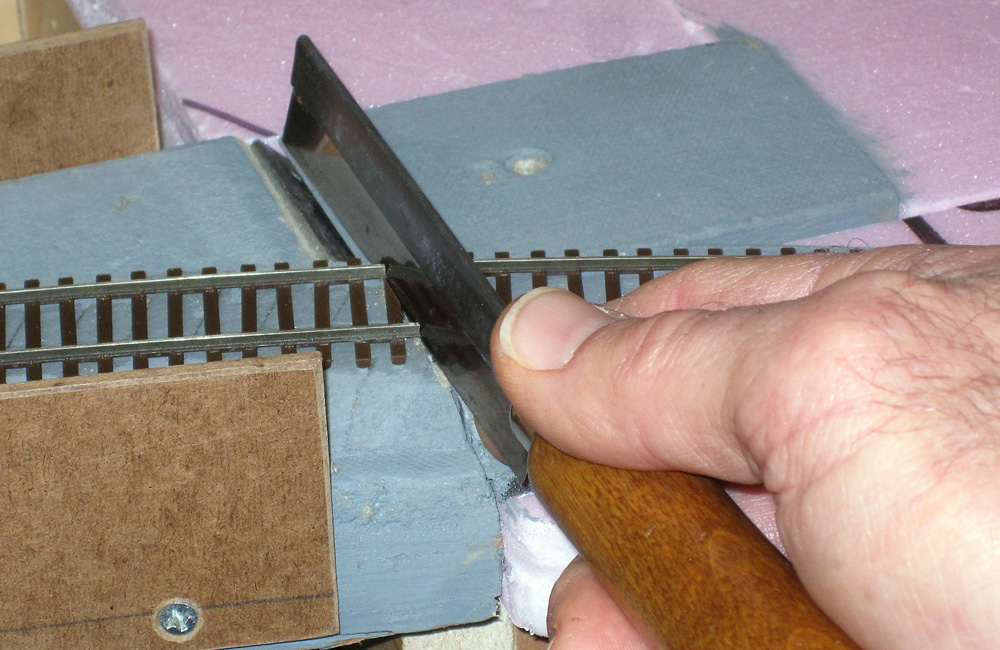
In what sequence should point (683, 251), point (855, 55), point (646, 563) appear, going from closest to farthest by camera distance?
point (646, 563)
point (683, 251)
point (855, 55)

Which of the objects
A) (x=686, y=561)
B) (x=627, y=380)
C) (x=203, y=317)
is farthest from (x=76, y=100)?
(x=686, y=561)

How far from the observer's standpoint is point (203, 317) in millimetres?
2258

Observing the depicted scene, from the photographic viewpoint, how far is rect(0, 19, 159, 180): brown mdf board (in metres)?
2.79

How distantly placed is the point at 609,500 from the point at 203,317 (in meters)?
1.24

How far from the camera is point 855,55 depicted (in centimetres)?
345

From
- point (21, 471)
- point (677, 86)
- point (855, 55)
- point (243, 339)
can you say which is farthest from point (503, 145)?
point (21, 471)

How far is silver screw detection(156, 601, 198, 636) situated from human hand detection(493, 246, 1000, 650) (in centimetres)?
91

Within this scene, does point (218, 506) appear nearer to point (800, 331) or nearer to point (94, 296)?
point (94, 296)

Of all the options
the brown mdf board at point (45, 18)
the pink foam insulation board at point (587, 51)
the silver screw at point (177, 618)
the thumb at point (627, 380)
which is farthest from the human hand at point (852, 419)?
the brown mdf board at point (45, 18)

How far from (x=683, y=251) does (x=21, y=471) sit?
1665mm

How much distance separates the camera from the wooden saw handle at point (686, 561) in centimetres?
123

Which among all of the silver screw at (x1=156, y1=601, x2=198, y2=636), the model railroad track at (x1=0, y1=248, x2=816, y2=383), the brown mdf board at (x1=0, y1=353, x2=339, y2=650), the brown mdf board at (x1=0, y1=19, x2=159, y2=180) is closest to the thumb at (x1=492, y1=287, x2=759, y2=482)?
the brown mdf board at (x1=0, y1=353, x2=339, y2=650)

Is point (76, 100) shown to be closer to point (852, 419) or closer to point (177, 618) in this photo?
point (177, 618)

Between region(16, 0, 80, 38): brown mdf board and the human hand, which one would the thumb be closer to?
the human hand
